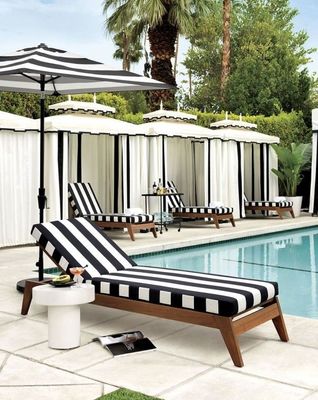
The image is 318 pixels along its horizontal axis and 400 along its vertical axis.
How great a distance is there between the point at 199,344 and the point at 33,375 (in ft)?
4.31

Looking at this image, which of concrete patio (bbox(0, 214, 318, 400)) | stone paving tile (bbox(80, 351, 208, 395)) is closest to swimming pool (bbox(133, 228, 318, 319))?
concrete patio (bbox(0, 214, 318, 400))

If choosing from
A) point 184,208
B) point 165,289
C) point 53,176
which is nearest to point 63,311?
point 165,289

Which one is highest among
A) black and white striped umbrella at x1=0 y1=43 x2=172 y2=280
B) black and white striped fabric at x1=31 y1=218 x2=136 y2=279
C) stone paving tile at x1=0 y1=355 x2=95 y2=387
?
black and white striped umbrella at x1=0 y1=43 x2=172 y2=280

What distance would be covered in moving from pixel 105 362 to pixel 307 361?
137 centimetres

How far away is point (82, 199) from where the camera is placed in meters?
11.8

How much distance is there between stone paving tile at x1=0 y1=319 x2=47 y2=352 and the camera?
15.9 ft

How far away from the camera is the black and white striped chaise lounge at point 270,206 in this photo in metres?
15.0

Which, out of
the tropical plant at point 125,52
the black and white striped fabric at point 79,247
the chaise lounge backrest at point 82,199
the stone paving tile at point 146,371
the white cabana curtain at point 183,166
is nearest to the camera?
the stone paving tile at point 146,371

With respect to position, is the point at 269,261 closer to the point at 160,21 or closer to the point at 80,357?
the point at 80,357

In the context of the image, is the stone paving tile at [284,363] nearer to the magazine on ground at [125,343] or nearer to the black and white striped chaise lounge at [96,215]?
the magazine on ground at [125,343]

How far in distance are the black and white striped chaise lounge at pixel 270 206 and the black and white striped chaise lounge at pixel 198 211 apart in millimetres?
1744

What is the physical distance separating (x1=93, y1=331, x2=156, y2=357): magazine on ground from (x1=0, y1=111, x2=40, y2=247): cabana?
564 centimetres

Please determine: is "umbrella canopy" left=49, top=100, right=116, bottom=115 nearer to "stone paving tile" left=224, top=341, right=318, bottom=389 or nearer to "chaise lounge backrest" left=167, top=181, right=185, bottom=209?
"chaise lounge backrest" left=167, top=181, right=185, bottom=209

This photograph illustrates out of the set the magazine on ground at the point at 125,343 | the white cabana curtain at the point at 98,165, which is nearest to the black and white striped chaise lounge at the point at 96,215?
the white cabana curtain at the point at 98,165
